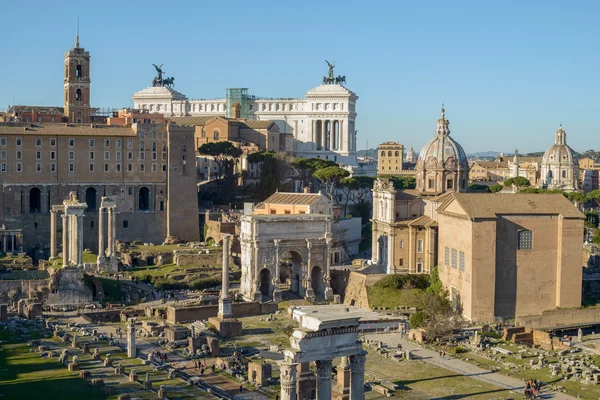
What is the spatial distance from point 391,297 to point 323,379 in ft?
87.4

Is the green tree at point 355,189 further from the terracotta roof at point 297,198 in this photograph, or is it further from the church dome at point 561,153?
the church dome at point 561,153

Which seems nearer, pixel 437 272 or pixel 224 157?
pixel 437 272

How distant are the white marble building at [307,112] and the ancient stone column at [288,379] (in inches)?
2863

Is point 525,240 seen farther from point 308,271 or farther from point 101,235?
point 101,235

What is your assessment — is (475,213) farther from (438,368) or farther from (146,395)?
(146,395)

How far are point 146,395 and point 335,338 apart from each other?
1061 cm

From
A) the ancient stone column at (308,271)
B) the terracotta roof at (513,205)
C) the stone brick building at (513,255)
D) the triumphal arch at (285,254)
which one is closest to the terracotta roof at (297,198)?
the triumphal arch at (285,254)

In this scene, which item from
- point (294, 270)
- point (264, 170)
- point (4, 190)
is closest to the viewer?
point (294, 270)

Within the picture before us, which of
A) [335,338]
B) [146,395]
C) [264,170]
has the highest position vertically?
[264,170]

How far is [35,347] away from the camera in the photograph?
43.8 meters

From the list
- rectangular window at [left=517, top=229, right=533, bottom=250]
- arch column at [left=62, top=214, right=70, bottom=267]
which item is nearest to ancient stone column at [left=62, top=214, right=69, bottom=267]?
arch column at [left=62, top=214, right=70, bottom=267]

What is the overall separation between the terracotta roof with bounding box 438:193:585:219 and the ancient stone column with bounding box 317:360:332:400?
2399 centimetres

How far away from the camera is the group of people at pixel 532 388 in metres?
36.6

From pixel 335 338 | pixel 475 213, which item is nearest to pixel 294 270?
pixel 475 213
